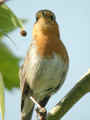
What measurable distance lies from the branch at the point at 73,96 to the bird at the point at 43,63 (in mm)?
1824

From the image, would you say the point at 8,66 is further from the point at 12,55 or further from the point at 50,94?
the point at 50,94

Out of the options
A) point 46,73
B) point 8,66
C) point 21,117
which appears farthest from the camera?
point 21,117

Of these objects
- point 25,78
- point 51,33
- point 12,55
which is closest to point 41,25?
point 51,33

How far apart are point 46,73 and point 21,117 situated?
0.91 metres

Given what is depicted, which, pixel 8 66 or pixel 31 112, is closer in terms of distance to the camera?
pixel 8 66

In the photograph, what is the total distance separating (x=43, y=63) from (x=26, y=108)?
3.35 feet

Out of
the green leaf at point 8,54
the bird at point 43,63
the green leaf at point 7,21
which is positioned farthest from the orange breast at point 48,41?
the green leaf at point 7,21

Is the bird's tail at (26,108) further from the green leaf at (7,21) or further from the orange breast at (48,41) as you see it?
the green leaf at (7,21)

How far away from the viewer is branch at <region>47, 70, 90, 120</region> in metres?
1.98

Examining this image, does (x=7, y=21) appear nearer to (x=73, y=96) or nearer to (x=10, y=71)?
(x=10, y=71)

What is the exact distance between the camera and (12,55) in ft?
6.60

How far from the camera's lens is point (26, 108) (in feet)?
14.4

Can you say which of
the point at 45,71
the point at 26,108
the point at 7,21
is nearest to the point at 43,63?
the point at 45,71

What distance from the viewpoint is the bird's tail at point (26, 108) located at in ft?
14.0
